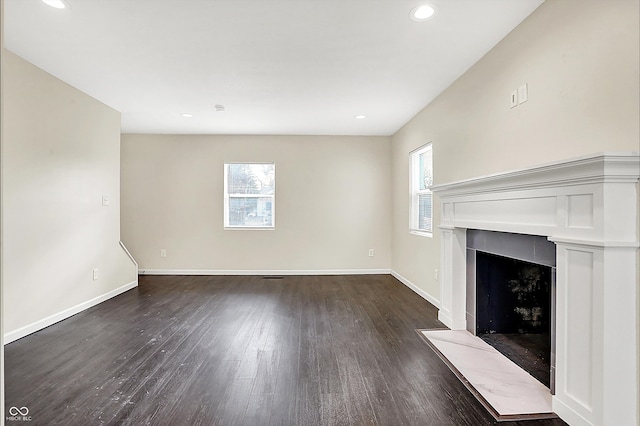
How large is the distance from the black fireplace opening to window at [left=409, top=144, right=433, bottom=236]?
1285mm

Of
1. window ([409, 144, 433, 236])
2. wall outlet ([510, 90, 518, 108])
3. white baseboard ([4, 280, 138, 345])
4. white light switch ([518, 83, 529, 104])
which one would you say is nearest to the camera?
white light switch ([518, 83, 529, 104])

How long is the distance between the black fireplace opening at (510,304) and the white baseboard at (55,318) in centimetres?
409

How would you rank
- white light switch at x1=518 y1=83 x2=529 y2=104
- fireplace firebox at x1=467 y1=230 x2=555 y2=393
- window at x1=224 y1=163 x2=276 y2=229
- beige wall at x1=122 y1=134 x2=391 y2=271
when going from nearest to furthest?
white light switch at x1=518 y1=83 x2=529 y2=104 < fireplace firebox at x1=467 y1=230 x2=555 y2=393 < beige wall at x1=122 y1=134 x2=391 y2=271 < window at x1=224 y1=163 x2=276 y2=229

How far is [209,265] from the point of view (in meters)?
5.58

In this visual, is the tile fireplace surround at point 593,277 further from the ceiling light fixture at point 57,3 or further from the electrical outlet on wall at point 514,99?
the ceiling light fixture at point 57,3

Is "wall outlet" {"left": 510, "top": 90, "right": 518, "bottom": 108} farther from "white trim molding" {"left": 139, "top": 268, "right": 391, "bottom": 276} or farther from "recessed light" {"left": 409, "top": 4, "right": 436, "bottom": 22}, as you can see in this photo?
"white trim molding" {"left": 139, "top": 268, "right": 391, "bottom": 276}

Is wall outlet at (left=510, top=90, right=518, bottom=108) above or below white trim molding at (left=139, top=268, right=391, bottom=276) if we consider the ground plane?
above

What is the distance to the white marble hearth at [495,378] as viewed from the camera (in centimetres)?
179

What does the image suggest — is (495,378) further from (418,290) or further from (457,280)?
(418,290)

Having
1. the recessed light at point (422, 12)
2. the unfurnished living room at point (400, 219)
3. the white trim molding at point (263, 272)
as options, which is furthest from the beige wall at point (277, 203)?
the recessed light at point (422, 12)

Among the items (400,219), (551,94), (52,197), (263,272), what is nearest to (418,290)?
(400,219)

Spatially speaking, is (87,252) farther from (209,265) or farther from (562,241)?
(562,241)

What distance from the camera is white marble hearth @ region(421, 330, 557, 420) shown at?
179 cm

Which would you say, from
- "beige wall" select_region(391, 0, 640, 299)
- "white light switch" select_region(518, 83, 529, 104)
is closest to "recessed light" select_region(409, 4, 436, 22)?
"beige wall" select_region(391, 0, 640, 299)
